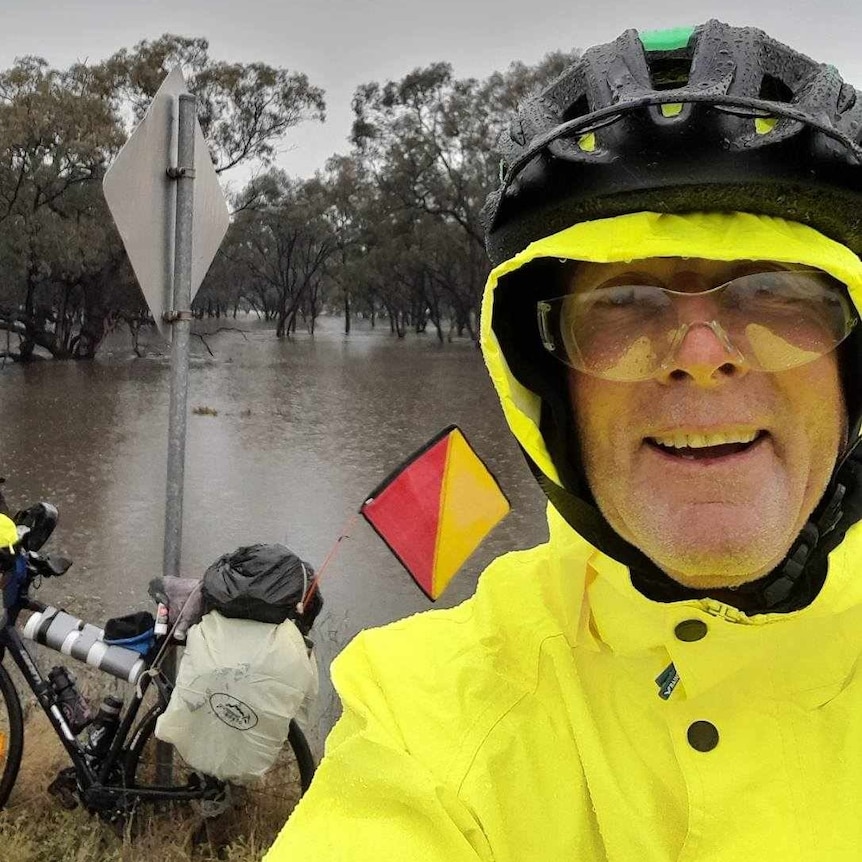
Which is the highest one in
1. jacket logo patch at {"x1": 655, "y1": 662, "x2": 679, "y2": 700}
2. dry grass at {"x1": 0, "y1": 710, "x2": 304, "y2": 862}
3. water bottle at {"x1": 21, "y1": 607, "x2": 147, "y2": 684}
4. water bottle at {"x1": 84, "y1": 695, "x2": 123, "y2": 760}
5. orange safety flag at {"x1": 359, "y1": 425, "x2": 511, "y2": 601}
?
jacket logo patch at {"x1": 655, "y1": 662, "x2": 679, "y2": 700}

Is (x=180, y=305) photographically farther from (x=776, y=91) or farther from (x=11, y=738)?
(x=776, y=91)

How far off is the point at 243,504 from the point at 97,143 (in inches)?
722

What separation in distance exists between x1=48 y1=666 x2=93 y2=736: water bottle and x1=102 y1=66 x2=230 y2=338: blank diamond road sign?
1.36m

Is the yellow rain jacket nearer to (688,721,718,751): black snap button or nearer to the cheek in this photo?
(688,721,718,751): black snap button

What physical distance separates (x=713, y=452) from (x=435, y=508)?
7.47 ft

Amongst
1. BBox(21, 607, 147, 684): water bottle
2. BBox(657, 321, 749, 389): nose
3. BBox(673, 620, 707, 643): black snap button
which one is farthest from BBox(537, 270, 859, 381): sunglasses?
BBox(21, 607, 147, 684): water bottle

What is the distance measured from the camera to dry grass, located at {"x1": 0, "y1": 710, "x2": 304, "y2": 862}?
2756 mm

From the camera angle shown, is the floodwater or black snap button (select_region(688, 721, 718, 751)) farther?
the floodwater

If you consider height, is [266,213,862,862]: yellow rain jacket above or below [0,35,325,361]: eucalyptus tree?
below

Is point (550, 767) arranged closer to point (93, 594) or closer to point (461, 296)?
point (93, 594)

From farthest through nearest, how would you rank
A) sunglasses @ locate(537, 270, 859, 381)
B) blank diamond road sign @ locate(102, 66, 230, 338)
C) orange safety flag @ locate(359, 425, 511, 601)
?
1. orange safety flag @ locate(359, 425, 511, 601)
2. blank diamond road sign @ locate(102, 66, 230, 338)
3. sunglasses @ locate(537, 270, 859, 381)

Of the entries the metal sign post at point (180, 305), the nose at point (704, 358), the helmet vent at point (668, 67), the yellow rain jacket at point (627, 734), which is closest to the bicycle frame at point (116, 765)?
the metal sign post at point (180, 305)

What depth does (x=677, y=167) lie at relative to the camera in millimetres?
1140

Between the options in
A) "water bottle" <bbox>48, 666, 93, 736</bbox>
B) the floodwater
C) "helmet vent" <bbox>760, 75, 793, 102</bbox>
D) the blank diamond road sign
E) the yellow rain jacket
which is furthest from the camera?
the floodwater
